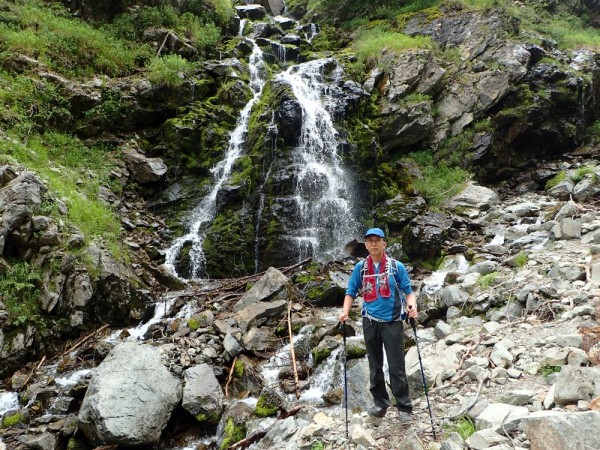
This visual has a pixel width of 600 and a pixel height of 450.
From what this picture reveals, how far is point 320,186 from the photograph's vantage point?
14922mm

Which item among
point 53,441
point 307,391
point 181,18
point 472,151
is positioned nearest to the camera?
point 53,441

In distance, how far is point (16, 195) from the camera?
28.8ft

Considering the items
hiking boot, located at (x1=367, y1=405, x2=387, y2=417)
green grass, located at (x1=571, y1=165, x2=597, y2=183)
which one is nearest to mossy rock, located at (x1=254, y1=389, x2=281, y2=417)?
hiking boot, located at (x1=367, y1=405, x2=387, y2=417)

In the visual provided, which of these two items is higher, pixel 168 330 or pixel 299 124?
pixel 299 124

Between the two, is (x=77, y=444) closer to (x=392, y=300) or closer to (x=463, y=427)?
(x=392, y=300)

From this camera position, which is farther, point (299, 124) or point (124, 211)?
point (299, 124)

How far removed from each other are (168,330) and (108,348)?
4.25 feet

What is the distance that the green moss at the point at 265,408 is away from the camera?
19.8ft

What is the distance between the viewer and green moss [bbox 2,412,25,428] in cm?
632

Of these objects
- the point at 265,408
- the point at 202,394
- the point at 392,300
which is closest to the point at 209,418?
the point at 202,394

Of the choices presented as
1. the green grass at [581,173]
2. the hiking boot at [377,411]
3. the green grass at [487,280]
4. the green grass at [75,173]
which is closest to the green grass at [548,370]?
the hiking boot at [377,411]

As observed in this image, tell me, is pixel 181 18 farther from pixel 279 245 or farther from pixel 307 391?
pixel 307 391

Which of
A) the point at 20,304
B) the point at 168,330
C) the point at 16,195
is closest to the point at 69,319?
the point at 20,304

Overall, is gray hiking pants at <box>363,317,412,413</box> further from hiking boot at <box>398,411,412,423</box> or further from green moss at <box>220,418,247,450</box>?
green moss at <box>220,418,247,450</box>
